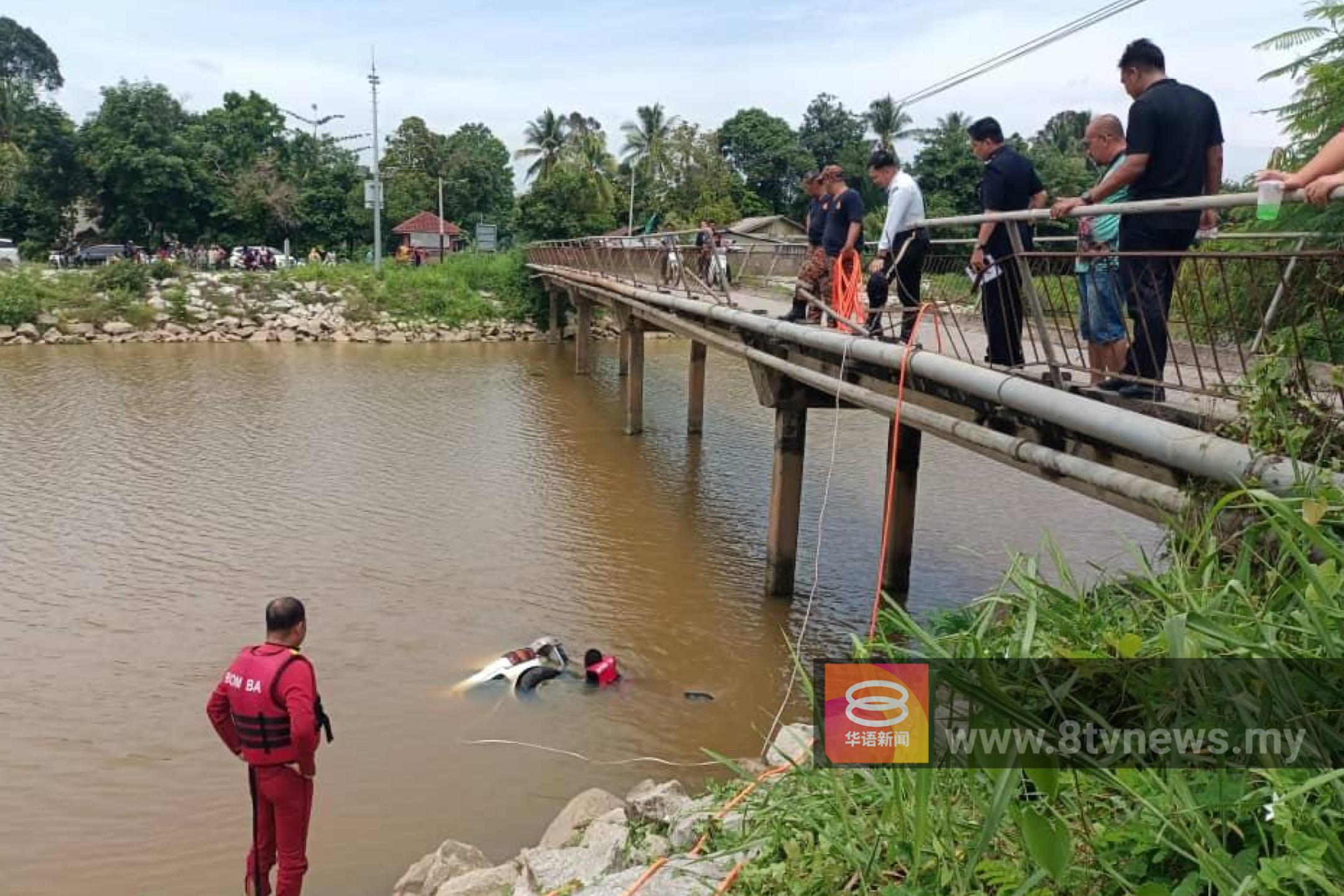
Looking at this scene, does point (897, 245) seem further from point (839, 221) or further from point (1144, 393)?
point (1144, 393)

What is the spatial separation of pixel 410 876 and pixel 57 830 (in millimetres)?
2291

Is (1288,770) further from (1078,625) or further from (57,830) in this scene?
(57,830)

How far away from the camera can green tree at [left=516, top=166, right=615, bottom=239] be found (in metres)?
40.6

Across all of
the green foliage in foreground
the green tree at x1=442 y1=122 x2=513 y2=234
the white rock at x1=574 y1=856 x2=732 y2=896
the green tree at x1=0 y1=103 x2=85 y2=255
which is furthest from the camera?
the green tree at x1=442 y1=122 x2=513 y2=234

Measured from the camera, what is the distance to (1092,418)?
4.50 meters

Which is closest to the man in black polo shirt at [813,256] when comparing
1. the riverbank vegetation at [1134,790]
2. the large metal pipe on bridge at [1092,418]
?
the large metal pipe on bridge at [1092,418]

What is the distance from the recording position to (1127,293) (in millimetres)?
4914

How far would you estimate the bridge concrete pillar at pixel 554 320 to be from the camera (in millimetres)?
35281

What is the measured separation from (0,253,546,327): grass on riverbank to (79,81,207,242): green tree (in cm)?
931

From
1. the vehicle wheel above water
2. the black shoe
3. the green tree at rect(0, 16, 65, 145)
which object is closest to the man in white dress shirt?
the black shoe

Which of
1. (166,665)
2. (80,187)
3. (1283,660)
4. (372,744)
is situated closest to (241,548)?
(166,665)

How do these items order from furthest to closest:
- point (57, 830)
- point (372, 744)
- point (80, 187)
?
point (80, 187)
point (372, 744)
point (57, 830)

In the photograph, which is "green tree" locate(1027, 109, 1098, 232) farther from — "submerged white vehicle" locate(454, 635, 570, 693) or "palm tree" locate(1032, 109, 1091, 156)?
"submerged white vehicle" locate(454, 635, 570, 693)

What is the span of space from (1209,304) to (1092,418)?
2.67m
